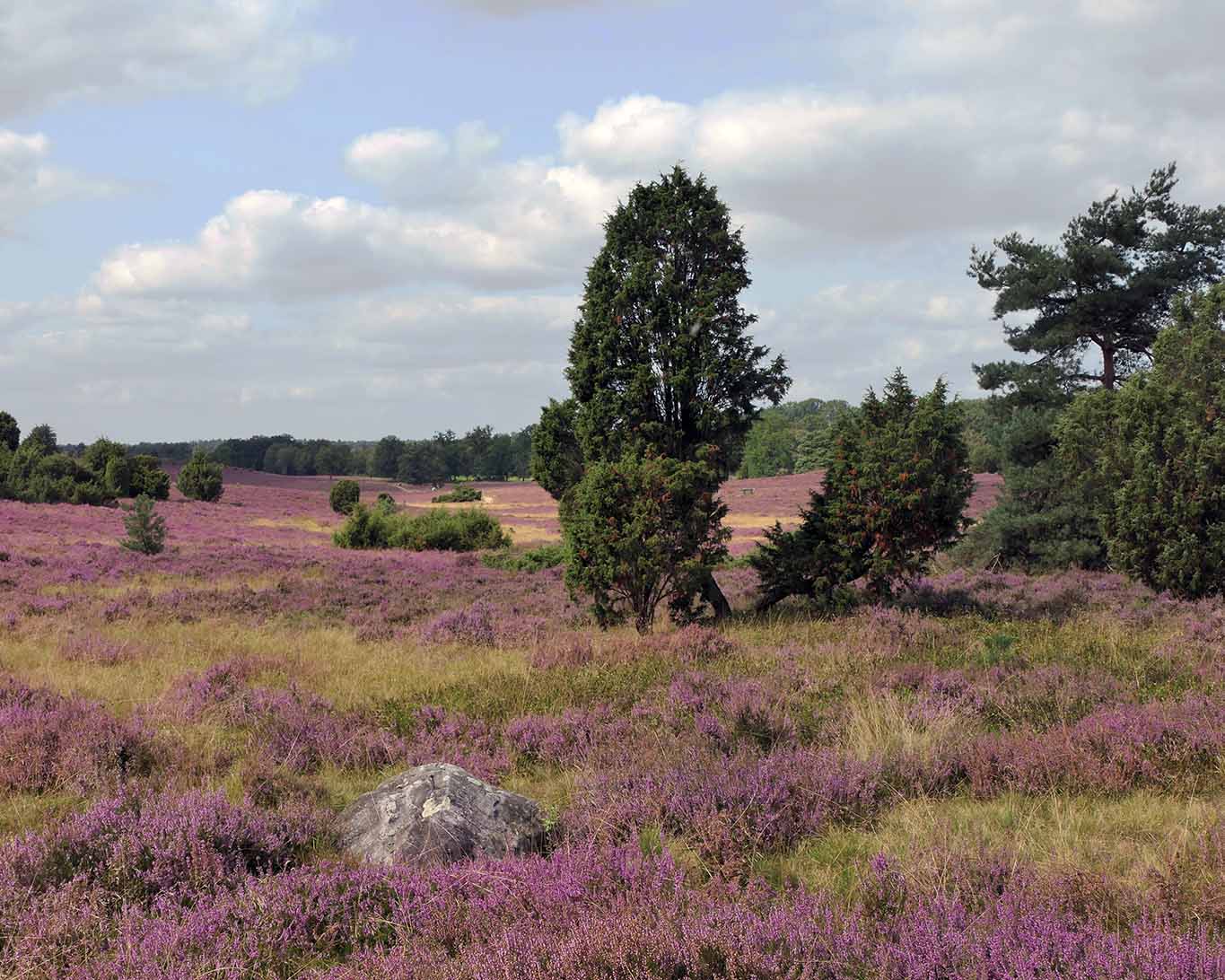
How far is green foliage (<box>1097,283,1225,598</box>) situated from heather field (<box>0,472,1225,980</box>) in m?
1.63

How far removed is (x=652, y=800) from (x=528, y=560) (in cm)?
2453

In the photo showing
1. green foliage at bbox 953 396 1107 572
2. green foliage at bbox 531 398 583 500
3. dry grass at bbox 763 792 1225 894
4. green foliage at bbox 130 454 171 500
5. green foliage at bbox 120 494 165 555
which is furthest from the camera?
green foliage at bbox 130 454 171 500

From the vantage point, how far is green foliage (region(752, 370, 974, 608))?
523 inches

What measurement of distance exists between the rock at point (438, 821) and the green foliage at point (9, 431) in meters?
72.3

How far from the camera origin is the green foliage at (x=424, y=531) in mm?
37031

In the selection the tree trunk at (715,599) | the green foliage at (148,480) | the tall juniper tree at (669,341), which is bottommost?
the tree trunk at (715,599)

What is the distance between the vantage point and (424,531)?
3728 centimetres

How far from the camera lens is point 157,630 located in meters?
13.7

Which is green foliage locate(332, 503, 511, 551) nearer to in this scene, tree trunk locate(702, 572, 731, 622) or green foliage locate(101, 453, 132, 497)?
tree trunk locate(702, 572, 731, 622)

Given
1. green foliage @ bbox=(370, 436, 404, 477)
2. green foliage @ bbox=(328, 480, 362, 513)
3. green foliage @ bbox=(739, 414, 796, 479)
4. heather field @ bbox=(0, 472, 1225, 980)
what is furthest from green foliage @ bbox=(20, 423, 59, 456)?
green foliage @ bbox=(739, 414, 796, 479)

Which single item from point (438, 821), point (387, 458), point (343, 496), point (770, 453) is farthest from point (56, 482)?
point (770, 453)

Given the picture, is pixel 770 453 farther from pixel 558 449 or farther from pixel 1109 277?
pixel 558 449

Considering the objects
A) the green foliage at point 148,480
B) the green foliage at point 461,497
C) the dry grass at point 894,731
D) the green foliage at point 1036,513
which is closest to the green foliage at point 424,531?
the green foliage at point 1036,513

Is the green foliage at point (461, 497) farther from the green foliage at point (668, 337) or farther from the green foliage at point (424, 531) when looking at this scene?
the green foliage at point (668, 337)
